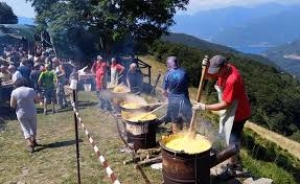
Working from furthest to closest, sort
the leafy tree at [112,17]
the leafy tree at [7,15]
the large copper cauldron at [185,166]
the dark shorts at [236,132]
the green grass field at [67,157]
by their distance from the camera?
the leafy tree at [7,15] < the leafy tree at [112,17] < the green grass field at [67,157] < the dark shorts at [236,132] < the large copper cauldron at [185,166]

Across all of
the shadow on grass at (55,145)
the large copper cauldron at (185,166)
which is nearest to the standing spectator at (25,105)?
the shadow on grass at (55,145)

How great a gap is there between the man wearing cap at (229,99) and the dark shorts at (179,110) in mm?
2206

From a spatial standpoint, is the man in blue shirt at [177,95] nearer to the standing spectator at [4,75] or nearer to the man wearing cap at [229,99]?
the man wearing cap at [229,99]

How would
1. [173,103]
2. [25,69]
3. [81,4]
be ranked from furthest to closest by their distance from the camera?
[81,4]
[25,69]
[173,103]

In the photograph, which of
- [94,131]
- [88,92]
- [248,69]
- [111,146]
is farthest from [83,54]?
[248,69]

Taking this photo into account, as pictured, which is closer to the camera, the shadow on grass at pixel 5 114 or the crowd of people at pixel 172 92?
the crowd of people at pixel 172 92

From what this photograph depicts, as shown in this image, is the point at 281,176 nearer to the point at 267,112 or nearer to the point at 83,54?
the point at 83,54

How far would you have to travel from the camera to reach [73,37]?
28641 millimetres

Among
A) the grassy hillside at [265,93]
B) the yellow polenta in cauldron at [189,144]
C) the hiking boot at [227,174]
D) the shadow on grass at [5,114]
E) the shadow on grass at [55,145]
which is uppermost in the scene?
the yellow polenta in cauldron at [189,144]

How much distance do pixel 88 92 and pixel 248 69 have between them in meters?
65.3

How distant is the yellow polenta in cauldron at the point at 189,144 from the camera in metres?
6.71

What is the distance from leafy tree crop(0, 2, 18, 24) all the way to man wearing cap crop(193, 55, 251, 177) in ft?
198

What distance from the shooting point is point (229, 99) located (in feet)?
22.0

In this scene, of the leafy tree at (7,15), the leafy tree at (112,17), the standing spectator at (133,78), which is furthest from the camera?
the leafy tree at (7,15)
